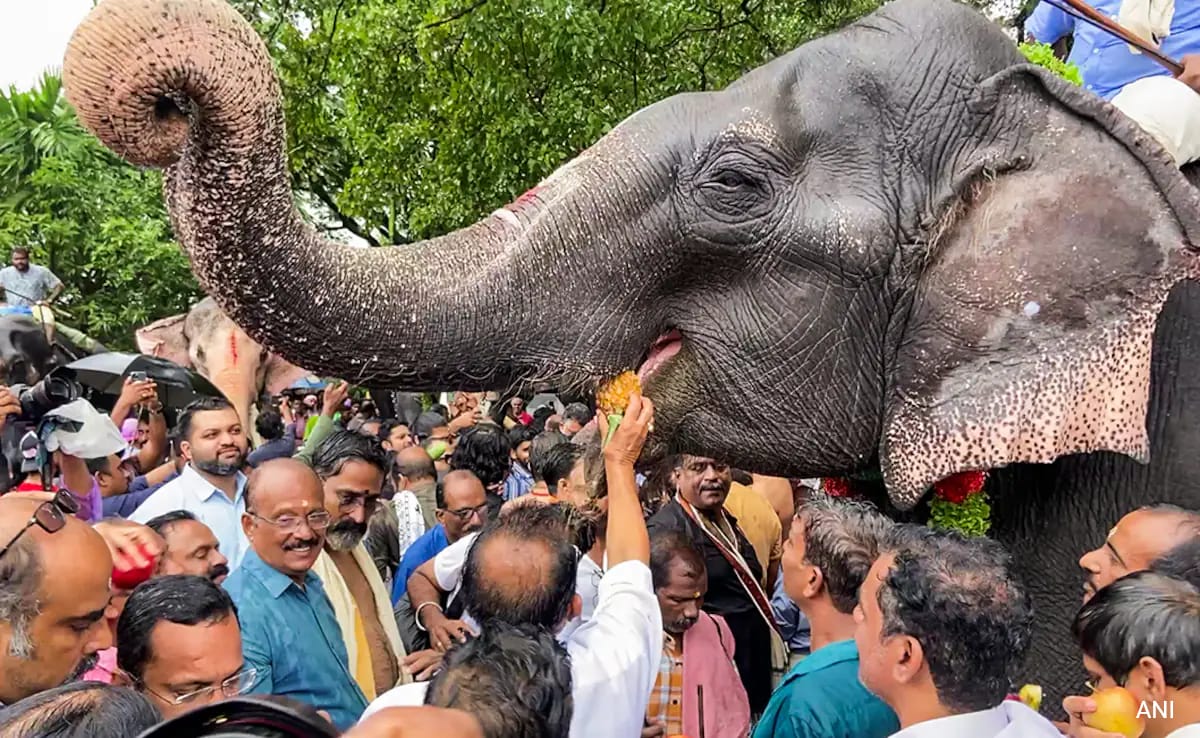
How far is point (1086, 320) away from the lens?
2.55 m

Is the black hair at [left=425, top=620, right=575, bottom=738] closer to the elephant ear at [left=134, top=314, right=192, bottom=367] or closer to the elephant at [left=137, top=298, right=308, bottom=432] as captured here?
the elephant at [left=137, top=298, right=308, bottom=432]

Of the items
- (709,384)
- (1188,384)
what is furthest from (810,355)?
(1188,384)

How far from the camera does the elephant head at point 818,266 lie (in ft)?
8.30

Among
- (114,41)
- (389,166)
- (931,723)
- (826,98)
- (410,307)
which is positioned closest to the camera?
(114,41)

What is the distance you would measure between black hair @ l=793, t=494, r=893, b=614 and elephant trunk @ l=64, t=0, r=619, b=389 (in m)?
0.97

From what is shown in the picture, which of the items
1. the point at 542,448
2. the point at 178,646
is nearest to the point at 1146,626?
the point at 178,646

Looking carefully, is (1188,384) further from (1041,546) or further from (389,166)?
(389,166)

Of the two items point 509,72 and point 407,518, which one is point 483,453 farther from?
point 509,72

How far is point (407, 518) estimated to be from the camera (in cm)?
622

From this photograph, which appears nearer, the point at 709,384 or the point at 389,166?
the point at 709,384

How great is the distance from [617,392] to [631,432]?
4.1 inches

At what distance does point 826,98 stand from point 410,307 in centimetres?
109

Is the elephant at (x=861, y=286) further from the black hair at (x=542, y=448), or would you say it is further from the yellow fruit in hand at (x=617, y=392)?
the black hair at (x=542, y=448)

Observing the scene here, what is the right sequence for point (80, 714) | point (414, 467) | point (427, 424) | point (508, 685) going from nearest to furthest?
point (80, 714) < point (508, 685) < point (414, 467) < point (427, 424)
